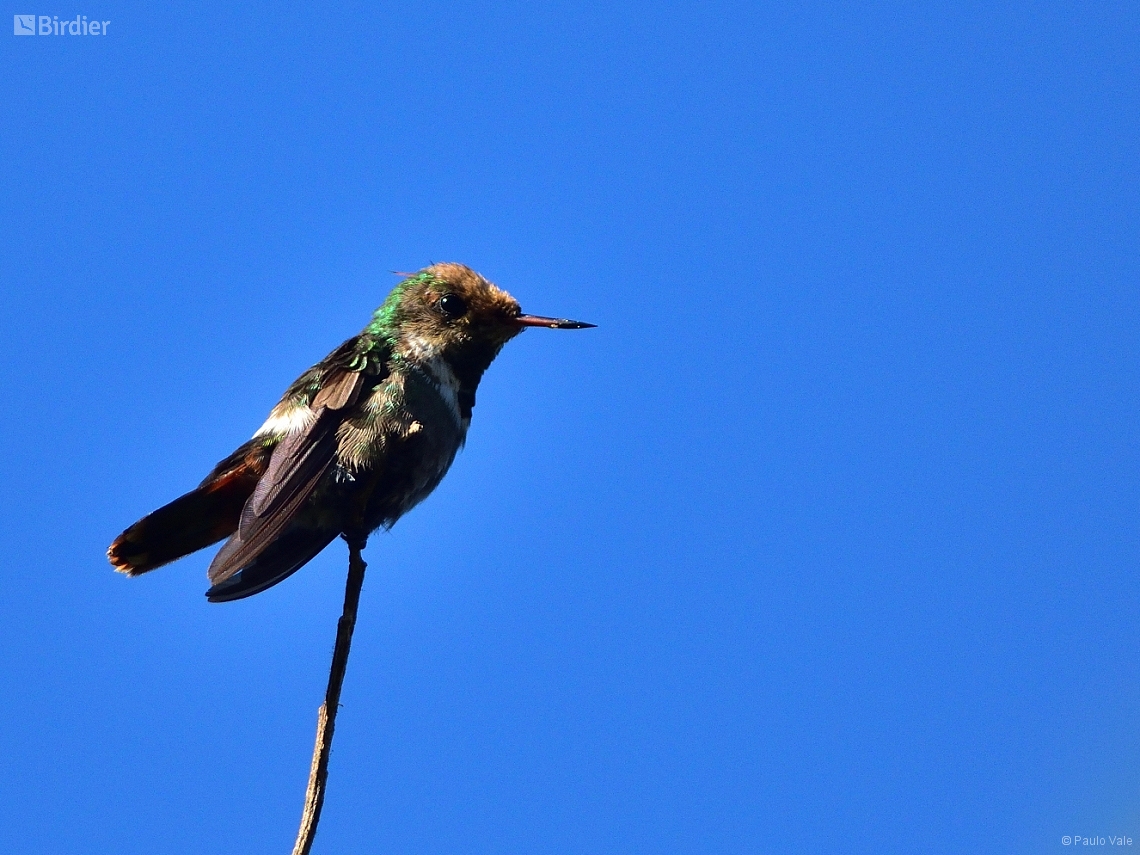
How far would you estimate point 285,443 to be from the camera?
225 inches

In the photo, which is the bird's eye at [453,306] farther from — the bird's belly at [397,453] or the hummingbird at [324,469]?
the bird's belly at [397,453]

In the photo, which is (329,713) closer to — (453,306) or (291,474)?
(291,474)

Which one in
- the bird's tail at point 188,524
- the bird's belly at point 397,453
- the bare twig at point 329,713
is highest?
the bird's belly at point 397,453

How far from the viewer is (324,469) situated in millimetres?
5668

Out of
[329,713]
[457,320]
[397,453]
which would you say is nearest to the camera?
[329,713]

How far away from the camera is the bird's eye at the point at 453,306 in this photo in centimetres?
649

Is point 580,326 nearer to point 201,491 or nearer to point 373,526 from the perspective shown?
point 373,526

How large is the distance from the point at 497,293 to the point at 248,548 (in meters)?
2.02

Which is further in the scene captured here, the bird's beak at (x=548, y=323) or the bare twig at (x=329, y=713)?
the bird's beak at (x=548, y=323)

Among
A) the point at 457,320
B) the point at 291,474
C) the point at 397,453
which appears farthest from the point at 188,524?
the point at 457,320

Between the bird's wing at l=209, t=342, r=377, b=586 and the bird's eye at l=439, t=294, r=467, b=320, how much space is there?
26.7 inches

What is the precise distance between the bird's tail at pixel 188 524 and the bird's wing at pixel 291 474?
29 cm

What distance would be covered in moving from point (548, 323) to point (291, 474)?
5.38ft

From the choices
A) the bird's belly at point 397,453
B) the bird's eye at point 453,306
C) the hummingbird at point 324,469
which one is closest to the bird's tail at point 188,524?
the hummingbird at point 324,469
